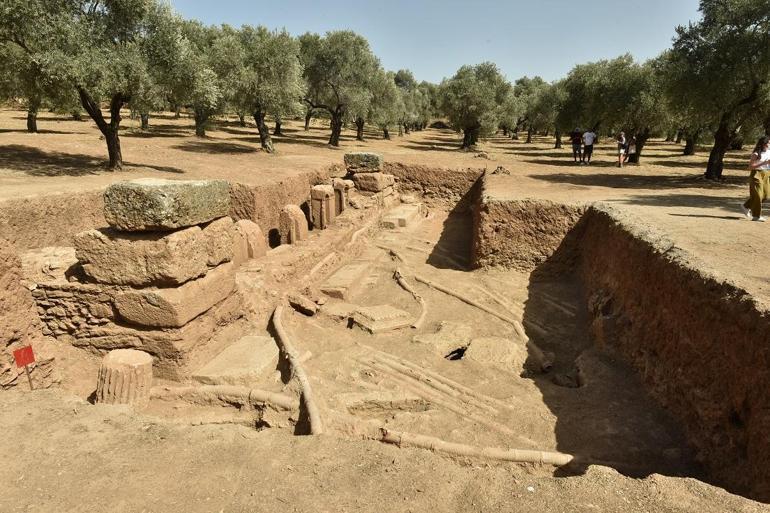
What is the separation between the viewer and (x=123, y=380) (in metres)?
4.71

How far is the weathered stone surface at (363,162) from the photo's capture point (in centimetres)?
1484

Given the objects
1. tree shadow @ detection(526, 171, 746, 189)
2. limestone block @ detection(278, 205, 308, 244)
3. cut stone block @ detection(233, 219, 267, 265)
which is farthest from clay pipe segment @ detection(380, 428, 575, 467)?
tree shadow @ detection(526, 171, 746, 189)

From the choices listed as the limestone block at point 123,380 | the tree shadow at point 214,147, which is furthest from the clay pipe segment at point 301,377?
the tree shadow at point 214,147

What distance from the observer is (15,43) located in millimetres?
11219

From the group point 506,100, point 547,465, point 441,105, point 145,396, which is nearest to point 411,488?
point 547,465

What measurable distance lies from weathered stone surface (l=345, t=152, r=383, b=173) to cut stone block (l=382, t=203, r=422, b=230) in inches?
63.0

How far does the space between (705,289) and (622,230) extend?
2.97 metres

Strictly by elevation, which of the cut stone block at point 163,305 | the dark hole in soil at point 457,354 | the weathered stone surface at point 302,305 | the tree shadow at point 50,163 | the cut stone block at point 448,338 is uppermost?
the tree shadow at point 50,163

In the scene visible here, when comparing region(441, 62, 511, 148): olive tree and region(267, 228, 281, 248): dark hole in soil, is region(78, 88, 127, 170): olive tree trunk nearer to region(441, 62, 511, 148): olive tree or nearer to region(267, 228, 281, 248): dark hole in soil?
region(267, 228, 281, 248): dark hole in soil

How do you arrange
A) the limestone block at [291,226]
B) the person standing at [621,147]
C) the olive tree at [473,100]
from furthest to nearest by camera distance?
1. the olive tree at [473,100]
2. the person standing at [621,147]
3. the limestone block at [291,226]

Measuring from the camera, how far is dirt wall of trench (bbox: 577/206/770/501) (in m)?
3.67

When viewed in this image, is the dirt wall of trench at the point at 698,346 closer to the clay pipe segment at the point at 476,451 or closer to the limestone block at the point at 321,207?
the clay pipe segment at the point at 476,451

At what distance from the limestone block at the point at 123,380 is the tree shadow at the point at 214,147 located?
16.9 m

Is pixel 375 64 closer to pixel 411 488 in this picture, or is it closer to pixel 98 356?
pixel 98 356
